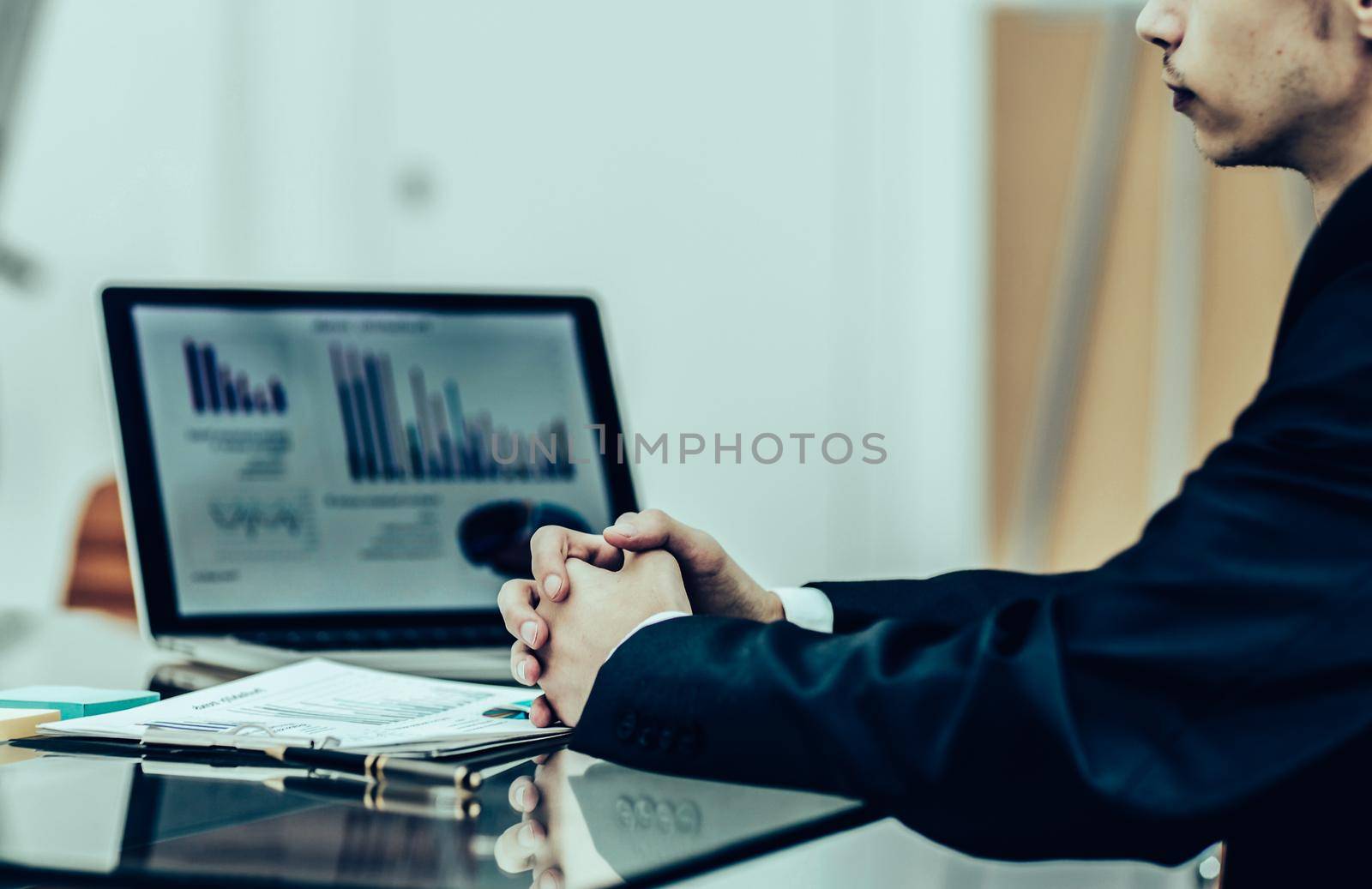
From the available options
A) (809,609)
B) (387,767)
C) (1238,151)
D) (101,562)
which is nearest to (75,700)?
(387,767)

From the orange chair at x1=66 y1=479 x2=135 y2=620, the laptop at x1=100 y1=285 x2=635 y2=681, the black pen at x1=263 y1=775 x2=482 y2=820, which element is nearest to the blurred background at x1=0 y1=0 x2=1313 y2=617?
the orange chair at x1=66 y1=479 x2=135 y2=620

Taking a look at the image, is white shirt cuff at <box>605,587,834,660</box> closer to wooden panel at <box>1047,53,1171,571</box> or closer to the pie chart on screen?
the pie chart on screen

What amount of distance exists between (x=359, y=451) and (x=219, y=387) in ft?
0.48

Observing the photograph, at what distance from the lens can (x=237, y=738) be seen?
2.62ft

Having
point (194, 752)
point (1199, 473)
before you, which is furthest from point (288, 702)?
point (1199, 473)

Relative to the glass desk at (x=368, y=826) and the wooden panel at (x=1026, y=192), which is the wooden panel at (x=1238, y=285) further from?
the glass desk at (x=368, y=826)

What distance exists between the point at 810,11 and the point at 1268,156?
2.87 m

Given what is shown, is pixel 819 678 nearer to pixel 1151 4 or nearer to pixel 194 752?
pixel 194 752

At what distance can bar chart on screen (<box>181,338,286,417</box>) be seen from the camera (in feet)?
4.17

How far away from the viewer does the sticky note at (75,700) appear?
0.90m

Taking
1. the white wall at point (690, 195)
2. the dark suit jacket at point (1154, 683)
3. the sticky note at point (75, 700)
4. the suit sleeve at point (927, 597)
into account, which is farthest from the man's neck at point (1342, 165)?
the white wall at point (690, 195)

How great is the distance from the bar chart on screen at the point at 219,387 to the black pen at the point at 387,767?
0.58m

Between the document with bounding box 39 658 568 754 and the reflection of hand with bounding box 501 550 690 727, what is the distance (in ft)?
0.08

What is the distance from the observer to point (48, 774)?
30.5 inches
